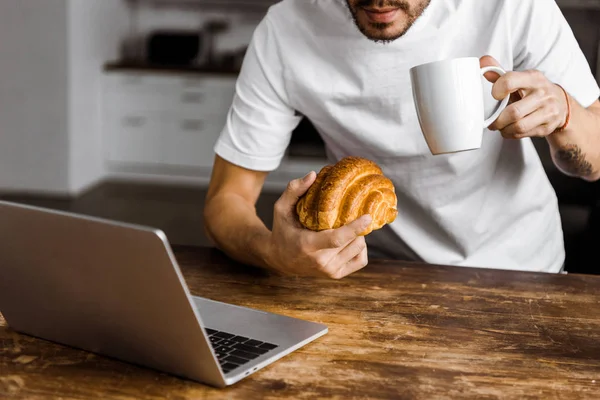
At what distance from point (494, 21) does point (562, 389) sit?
32.1 inches

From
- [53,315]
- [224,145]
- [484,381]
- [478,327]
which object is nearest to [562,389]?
[484,381]

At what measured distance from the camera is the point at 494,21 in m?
1.38

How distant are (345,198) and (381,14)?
440mm

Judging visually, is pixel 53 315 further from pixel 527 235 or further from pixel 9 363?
pixel 527 235

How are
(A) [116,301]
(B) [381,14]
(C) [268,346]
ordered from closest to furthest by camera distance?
(A) [116,301] < (C) [268,346] < (B) [381,14]

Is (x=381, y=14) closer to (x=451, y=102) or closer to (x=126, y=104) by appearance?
(x=451, y=102)

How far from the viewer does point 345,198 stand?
3.18 feet

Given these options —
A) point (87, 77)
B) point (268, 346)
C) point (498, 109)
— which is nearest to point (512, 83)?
point (498, 109)

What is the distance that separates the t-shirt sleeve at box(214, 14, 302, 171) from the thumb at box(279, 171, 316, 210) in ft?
1.58

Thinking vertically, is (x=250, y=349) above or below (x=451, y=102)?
below

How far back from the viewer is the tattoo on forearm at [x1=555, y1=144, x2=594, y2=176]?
1291 mm

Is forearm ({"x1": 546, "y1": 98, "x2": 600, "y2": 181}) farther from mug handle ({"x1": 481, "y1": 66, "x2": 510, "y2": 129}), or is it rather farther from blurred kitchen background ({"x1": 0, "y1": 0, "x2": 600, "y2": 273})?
blurred kitchen background ({"x1": 0, "y1": 0, "x2": 600, "y2": 273})

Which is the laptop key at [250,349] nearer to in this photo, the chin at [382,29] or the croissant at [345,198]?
the croissant at [345,198]

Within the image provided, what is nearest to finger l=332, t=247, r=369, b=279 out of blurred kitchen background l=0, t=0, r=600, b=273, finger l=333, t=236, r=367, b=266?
finger l=333, t=236, r=367, b=266
